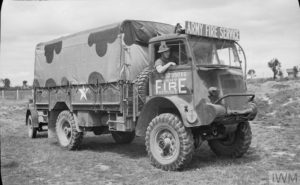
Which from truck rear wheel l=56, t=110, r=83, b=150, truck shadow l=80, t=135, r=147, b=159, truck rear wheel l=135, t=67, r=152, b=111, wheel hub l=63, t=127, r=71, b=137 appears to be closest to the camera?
truck rear wheel l=135, t=67, r=152, b=111

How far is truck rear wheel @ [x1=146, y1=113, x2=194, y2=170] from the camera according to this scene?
773cm

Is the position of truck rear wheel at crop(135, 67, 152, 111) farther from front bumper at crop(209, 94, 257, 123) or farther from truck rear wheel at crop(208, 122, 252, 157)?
truck rear wheel at crop(208, 122, 252, 157)

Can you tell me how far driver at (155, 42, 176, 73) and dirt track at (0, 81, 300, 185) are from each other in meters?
2.15

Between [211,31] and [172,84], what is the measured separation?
1.43 meters

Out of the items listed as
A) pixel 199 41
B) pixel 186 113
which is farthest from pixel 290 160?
pixel 199 41

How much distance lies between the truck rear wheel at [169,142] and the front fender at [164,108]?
240mm

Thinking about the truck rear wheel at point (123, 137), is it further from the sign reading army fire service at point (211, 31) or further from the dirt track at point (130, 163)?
the sign reading army fire service at point (211, 31)

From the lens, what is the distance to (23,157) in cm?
950

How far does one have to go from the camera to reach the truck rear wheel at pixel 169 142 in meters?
7.73

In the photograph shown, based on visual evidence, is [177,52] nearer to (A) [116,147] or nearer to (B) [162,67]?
(B) [162,67]

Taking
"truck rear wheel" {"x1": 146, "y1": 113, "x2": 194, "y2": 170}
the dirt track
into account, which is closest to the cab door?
"truck rear wheel" {"x1": 146, "y1": 113, "x2": 194, "y2": 170}

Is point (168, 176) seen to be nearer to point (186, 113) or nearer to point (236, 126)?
point (186, 113)

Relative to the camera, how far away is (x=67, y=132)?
11.3 meters

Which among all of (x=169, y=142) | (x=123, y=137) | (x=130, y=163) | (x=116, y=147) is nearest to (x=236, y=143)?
(x=169, y=142)
